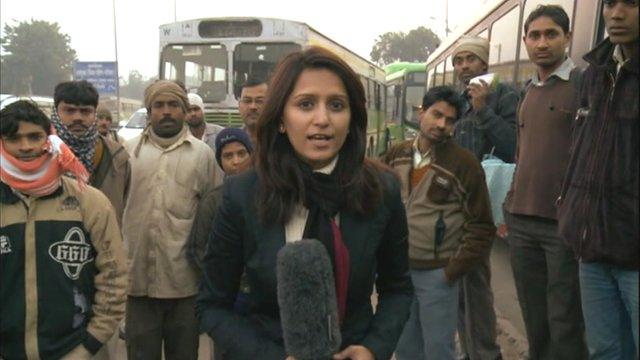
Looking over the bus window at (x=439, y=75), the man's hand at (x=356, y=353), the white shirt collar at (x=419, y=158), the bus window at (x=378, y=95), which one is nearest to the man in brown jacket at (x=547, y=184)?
the white shirt collar at (x=419, y=158)

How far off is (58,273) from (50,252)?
10 cm

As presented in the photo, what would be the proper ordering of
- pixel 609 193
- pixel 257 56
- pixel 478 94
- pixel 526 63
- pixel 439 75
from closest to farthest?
pixel 609 193
pixel 478 94
pixel 526 63
pixel 257 56
pixel 439 75

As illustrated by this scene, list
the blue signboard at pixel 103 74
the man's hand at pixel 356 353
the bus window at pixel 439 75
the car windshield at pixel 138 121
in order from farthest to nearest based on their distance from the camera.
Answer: the blue signboard at pixel 103 74, the car windshield at pixel 138 121, the bus window at pixel 439 75, the man's hand at pixel 356 353

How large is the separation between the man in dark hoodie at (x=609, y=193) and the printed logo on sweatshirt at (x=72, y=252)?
6.85 feet

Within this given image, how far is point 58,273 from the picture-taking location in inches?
105

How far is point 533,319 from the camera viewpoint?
3922 mm

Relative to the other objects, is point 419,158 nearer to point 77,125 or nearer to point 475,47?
point 475,47

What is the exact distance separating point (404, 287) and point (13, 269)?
5.27 feet

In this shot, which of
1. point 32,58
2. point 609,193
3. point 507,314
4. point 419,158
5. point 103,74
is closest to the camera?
point 609,193

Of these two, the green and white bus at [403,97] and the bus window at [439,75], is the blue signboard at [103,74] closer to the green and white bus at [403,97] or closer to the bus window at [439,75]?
the green and white bus at [403,97]

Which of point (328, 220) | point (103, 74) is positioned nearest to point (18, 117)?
point (328, 220)

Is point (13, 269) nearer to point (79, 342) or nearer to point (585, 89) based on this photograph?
point (79, 342)

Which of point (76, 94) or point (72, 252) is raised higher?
point (76, 94)

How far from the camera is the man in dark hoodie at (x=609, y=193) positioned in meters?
2.46
